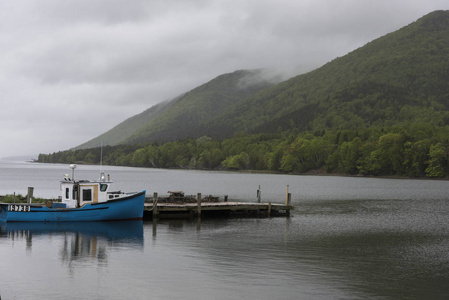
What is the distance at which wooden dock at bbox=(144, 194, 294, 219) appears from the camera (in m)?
54.2

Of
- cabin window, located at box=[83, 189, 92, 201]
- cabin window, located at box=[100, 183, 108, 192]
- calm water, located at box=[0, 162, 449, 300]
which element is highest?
cabin window, located at box=[100, 183, 108, 192]

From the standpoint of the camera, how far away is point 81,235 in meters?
42.8

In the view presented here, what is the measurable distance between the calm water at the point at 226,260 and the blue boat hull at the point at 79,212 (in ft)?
3.05

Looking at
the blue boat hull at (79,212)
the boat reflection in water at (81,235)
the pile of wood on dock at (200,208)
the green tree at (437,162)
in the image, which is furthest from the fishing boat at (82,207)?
the green tree at (437,162)

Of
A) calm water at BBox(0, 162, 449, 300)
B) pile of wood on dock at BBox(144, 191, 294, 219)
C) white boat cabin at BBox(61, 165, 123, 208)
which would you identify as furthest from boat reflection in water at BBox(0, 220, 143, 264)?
pile of wood on dock at BBox(144, 191, 294, 219)

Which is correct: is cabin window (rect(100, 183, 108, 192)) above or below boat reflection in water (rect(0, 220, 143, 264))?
above

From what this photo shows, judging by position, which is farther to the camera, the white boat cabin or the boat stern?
the white boat cabin

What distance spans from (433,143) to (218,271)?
7203 inches

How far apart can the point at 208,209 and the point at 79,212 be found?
49.0 feet

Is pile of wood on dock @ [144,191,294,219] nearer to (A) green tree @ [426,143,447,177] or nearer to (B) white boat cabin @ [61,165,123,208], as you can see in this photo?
(B) white boat cabin @ [61,165,123,208]

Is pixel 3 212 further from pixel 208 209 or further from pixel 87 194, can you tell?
pixel 208 209

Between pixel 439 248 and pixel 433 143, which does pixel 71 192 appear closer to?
pixel 439 248

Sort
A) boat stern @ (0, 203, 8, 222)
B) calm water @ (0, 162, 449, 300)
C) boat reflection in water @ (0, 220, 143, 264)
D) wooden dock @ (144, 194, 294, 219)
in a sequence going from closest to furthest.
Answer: calm water @ (0, 162, 449, 300) → boat reflection in water @ (0, 220, 143, 264) → boat stern @ (0, 203, 8, 222) → wooden dock @ (144, 194, 294, 219)

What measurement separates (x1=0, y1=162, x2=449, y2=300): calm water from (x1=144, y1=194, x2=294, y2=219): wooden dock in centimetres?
226
